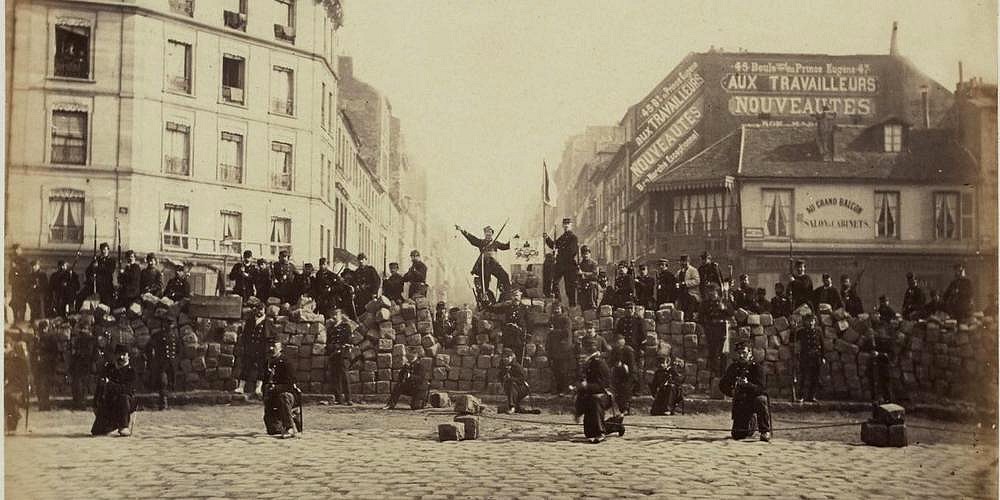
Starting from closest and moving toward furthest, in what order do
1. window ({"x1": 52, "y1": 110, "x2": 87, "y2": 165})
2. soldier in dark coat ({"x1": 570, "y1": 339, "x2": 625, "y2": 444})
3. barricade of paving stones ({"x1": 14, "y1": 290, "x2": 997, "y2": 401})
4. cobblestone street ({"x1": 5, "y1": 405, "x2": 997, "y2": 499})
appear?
cobblestone street ({"x1": 5, "y1": 405, "x2": 997, "y2": 499})
soldier in dark coat ({"x1": 570, "y1": 339, "x2": 625, "y2": 444})
window ({"x1": 52, "y1": 110, "x2": 87, "y2": 165})
barricade of paving stones ({"x1": 14, "y1": 290, "x2": 997, "y2": 401})

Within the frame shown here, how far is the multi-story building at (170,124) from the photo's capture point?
7.95 meters

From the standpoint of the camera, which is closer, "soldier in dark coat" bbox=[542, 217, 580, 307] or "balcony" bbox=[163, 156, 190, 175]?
"balcony" bbox=[163, 156, 190, 175]

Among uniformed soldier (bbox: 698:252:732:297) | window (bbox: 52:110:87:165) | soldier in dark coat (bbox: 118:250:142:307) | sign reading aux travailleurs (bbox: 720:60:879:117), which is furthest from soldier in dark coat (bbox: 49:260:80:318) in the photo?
sign reading aux travailleurs (bbox: 720:60:879:117)

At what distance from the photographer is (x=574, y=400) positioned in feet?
26.7

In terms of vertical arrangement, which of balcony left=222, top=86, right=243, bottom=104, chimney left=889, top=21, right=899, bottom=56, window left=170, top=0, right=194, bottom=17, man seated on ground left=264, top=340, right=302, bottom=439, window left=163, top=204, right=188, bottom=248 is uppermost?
window left=170, top=0, right=194, bottom=17

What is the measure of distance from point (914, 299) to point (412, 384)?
4.15 m

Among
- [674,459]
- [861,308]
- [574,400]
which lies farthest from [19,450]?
[861,308]

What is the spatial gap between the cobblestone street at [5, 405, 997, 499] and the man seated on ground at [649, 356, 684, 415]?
0.51 feet

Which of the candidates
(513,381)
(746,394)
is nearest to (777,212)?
(746,394)

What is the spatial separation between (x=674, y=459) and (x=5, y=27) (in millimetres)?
6270

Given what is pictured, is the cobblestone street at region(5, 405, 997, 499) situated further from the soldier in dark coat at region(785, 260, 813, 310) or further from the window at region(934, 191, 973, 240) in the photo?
the window at region(934, 191, 973, 240)

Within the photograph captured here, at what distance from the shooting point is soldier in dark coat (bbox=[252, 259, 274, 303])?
817cm

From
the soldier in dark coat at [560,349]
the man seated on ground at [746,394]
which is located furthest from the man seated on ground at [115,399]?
the man seated on ground at [746,394]

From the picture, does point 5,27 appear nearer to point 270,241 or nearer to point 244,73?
point 244,73
